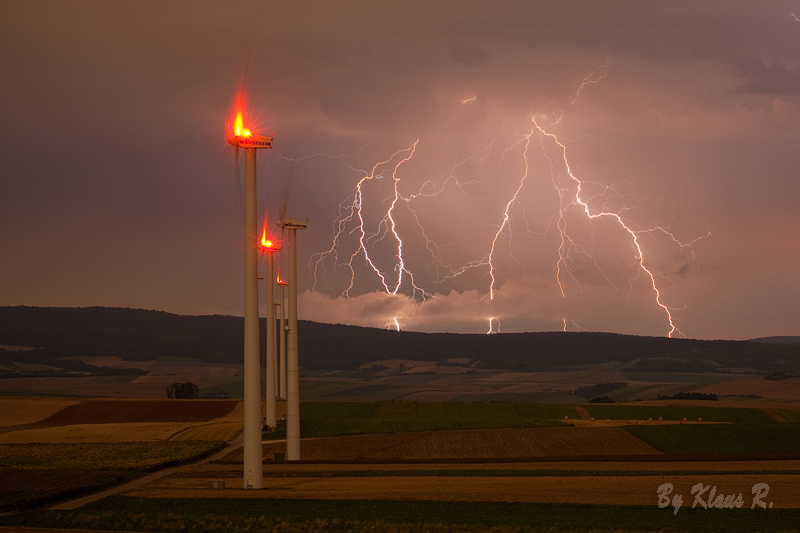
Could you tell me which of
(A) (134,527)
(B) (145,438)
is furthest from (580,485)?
(B) (145,438)

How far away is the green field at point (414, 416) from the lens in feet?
274

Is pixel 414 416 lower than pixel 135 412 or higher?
lower

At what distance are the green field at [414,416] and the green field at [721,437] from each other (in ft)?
55.0

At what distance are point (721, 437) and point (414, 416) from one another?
137 ft

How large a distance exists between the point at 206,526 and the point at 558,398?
172061 mm

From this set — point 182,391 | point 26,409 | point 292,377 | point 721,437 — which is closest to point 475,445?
point 292,377

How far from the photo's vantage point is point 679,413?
334 ft

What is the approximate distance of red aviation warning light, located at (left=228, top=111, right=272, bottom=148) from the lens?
131 feet

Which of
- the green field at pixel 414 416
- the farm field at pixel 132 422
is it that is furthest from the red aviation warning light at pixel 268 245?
the green field at pixel 414 416

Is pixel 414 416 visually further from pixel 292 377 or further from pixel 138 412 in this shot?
pixel 292 377

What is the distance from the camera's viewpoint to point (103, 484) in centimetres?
3972

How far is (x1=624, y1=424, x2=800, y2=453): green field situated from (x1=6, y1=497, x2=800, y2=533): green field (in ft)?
119

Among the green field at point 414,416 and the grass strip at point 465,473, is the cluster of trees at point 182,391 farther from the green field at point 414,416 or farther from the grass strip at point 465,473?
the grass strip at point 465,473

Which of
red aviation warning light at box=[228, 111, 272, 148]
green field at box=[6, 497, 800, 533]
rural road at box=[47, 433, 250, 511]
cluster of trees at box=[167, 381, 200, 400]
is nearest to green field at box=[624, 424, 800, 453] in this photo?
rural road at box=[47, 433, 250, 511]
